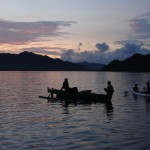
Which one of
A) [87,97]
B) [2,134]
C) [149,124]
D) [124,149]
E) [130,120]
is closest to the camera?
[124,149]

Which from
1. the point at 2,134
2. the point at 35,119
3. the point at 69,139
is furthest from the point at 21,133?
the point at 35,119

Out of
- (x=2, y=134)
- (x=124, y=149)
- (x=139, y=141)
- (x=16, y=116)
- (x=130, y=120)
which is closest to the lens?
(x=124, y=149)

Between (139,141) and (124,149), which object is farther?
(139,141)

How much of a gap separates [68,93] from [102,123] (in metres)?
18.7

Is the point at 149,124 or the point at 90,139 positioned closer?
the point at 90,139

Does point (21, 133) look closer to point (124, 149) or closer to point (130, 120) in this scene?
point (124, 149)

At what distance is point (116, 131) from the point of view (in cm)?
2273

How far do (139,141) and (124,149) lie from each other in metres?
2.10

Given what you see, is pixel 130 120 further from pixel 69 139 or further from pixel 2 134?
pixel 2 134

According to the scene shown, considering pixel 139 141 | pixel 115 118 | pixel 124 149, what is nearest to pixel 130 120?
pixel 115 118

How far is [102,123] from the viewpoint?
85.8ft

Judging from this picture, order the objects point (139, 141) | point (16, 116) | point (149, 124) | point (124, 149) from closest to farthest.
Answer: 1. point (124, 149)
2. point (139, 141)
3. point (149, 124)
4. point (16, 116)

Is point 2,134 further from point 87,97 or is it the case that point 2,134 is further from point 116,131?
point 87,97

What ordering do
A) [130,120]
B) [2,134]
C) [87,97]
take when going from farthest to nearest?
[87,97], [130,120], [2,134]
